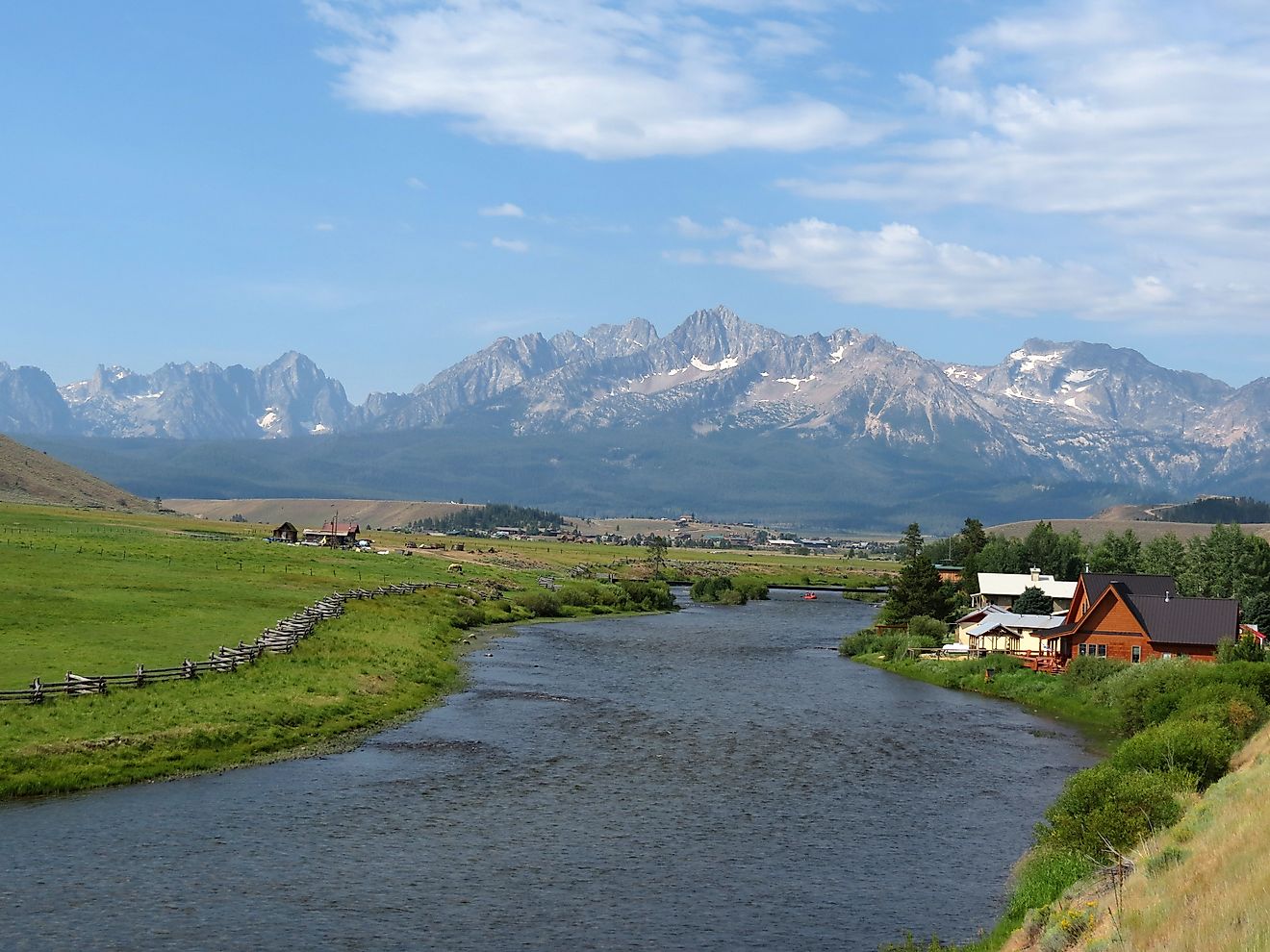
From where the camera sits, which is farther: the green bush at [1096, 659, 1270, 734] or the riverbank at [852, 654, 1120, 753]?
the riverbank at [852, 654, 1120, 753]

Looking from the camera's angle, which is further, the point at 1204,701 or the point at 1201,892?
the point at 1204,701

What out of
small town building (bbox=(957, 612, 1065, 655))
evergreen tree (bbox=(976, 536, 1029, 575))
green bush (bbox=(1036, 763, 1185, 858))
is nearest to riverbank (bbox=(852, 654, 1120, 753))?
small town building (bbox=(957, 612, 1065, 655))

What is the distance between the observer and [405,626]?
101 metres

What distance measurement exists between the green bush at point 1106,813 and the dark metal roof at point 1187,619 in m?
54.1

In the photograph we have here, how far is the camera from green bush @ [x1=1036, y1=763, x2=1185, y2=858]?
116 ft

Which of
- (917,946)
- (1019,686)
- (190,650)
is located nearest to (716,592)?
(1019,686)

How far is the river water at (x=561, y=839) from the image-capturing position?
111 feet

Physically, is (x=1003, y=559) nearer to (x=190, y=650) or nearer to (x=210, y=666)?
(x=190, y=650)

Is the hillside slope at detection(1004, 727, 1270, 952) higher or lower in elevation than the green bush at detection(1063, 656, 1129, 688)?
higher

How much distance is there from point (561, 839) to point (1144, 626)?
61.7 m

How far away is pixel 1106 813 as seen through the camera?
117 ft

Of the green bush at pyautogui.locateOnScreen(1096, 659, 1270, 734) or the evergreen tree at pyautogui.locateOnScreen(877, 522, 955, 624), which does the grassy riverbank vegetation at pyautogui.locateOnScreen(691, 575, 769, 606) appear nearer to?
the evergreen tree at pyautogui.locateOnScreen(877, 522, 955, 624)

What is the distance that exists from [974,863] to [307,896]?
22.2 meters

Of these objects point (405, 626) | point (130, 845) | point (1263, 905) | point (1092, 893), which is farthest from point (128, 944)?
point (405, 626)
